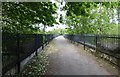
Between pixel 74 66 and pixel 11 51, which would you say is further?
pixel 74 66

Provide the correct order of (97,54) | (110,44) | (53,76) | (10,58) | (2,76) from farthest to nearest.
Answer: (97,54), (110,44), (53,76), (10,58), (2,76)

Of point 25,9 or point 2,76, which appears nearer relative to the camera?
point 2,76

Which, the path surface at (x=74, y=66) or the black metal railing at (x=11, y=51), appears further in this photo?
the path surface at (x=74, y=66)

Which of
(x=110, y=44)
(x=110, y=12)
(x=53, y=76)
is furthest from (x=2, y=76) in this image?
(x=110, y=12)

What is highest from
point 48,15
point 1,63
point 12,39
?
point 48,15

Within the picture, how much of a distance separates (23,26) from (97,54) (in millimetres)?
5524

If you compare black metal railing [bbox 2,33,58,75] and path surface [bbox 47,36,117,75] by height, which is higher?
black metal railing [bbox 2,33,58,75]

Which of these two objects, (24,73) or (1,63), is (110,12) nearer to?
(24,73)

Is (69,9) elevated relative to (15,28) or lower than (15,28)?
elevated

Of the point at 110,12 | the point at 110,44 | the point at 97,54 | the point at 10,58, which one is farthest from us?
the point at 110,12

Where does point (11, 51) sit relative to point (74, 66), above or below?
above

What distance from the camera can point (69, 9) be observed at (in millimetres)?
9977

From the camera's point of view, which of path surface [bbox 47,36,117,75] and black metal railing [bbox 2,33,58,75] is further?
path surface [bbox 47,36,117,75]

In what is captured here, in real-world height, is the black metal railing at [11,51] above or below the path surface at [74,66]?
above
